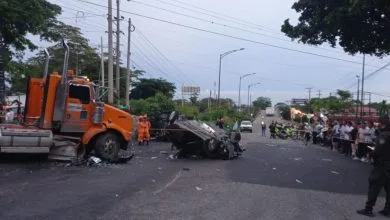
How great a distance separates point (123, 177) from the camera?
14.4m

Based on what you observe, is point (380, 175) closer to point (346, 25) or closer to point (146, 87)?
point (346, 25)

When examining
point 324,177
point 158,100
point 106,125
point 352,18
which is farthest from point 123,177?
point 158,100

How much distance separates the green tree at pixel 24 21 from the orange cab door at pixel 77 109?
938 centimetres

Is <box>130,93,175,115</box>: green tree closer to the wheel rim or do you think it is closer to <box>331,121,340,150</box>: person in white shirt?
<box>331,121,340,150</box>: person in white shirt

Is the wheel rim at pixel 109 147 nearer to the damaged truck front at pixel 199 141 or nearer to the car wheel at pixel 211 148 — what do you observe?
the damaged truck front at pixel 199 141

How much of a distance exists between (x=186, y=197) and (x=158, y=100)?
122 ft

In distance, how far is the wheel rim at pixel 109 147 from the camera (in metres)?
18.1

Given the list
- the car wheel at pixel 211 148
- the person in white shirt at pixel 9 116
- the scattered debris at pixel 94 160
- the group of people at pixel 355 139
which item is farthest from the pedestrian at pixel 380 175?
the person in white shirt at pixel 9 116

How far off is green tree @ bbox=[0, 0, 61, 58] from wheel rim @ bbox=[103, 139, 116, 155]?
10.5 meters

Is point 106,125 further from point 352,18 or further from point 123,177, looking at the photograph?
point 352,18

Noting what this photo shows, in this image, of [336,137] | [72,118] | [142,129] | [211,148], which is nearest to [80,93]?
[72,118]

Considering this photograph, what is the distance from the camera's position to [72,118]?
57.9 feet

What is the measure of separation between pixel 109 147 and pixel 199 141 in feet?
14.1

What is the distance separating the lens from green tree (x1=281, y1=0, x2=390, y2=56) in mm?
18519
